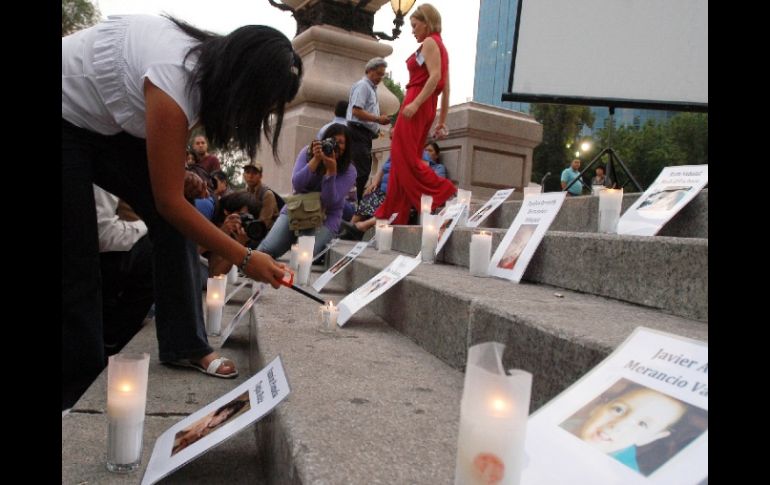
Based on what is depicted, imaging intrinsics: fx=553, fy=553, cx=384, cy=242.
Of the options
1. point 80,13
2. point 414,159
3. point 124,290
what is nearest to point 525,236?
point 124,290

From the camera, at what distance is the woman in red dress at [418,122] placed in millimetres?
4824

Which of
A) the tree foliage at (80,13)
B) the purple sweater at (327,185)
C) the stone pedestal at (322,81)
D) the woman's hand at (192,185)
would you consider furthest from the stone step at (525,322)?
the tree foliage at (80,13)

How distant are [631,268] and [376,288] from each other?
964mm

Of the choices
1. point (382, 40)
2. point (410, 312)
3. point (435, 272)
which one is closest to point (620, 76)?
point (435, 272)

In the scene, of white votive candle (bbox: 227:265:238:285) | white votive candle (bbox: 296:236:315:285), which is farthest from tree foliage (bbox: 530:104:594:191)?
white votive candle (bbox: 296:236:315:285)

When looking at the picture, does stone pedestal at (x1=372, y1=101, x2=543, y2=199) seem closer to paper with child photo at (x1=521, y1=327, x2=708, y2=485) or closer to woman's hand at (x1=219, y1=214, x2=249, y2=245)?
woman's hand at (x1=219, y1=214, x2=249, y2=245)

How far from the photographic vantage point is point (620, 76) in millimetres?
3645

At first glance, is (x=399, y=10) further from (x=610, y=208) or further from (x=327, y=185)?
(x=610, y=208)

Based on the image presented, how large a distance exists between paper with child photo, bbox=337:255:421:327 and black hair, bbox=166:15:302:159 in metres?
0.76

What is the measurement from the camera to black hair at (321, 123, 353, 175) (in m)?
4.52

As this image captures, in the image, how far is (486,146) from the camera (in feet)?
22.0

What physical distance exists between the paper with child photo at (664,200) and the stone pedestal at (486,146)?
4211 mm

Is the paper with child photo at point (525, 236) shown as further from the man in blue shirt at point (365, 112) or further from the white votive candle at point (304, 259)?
the man in blue shirt at point (365, 112)
